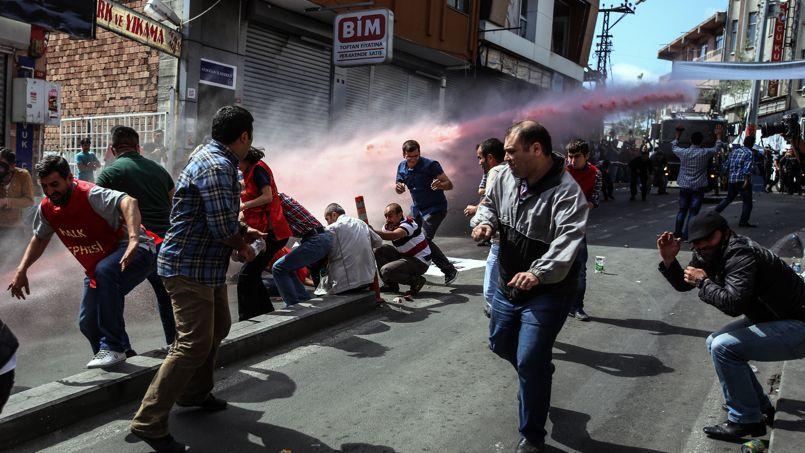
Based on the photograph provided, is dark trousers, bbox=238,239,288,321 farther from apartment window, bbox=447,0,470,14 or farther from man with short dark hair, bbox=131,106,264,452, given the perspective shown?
apartment window, bbox=447,0,470,14

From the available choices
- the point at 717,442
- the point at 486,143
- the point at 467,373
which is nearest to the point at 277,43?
the point at 486,143

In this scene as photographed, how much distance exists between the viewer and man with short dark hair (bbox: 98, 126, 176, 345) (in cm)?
483

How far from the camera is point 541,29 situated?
24.3m

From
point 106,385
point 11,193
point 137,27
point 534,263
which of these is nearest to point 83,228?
point 106,385

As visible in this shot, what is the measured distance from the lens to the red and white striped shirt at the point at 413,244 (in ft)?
24.6

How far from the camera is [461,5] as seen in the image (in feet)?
64.9

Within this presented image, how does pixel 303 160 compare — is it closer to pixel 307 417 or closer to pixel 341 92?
pixel 341 92

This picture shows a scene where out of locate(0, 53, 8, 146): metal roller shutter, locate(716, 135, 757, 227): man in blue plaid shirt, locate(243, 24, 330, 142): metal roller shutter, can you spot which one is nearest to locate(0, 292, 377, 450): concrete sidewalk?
locate(0, 53, 8, 146): metal roller shutter

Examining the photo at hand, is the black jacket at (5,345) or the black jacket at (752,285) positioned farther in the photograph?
the black jacket at (752,285)

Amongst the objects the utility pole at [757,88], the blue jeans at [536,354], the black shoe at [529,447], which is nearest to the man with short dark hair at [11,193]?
the blue jeans at [536,354]

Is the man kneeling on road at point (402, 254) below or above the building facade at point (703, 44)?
below

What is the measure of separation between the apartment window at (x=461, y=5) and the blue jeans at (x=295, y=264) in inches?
561

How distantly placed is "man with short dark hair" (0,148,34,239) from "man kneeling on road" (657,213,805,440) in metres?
7.05

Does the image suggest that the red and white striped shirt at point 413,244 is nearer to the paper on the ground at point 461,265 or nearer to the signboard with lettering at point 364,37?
the paper on the ground at point 461,265
